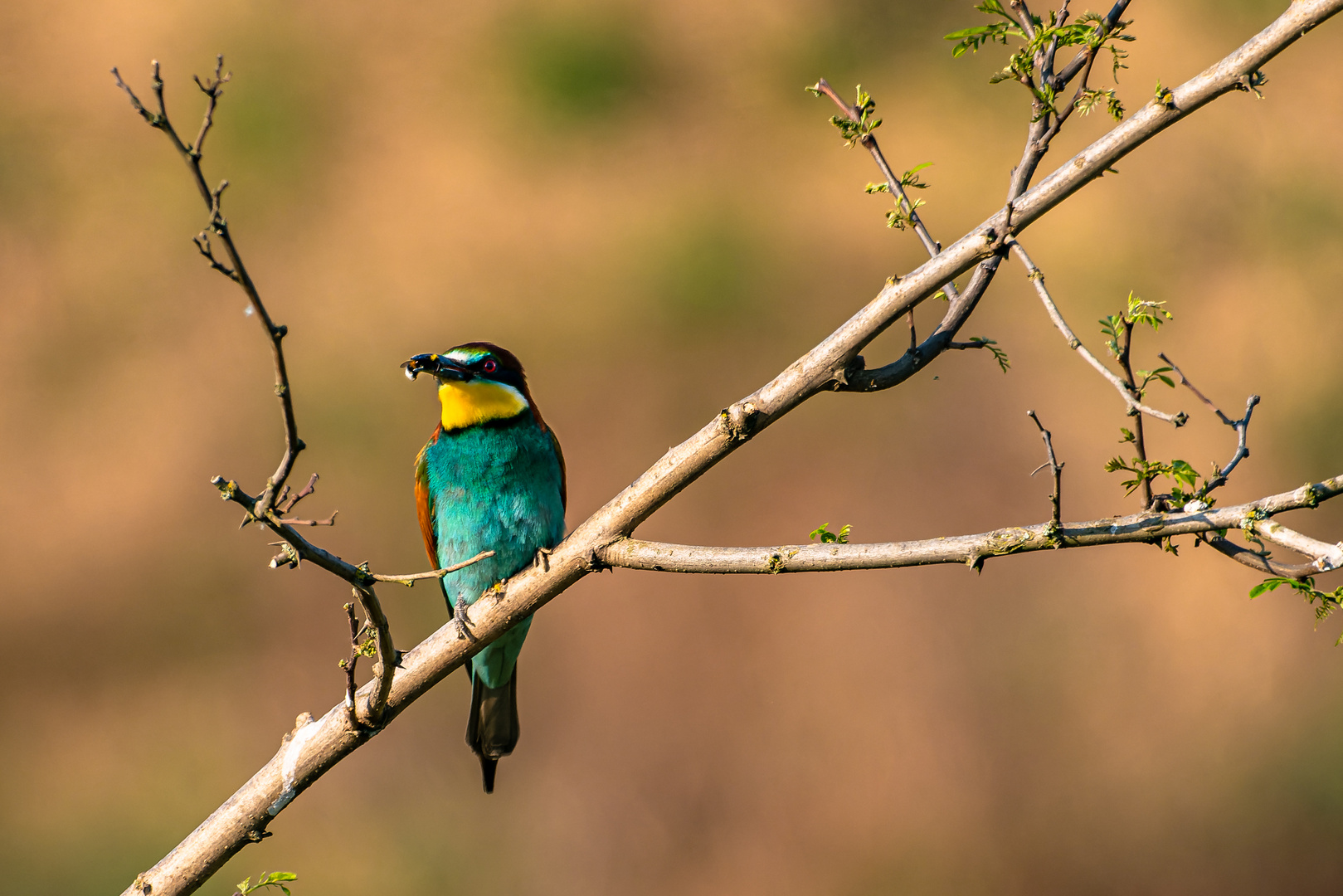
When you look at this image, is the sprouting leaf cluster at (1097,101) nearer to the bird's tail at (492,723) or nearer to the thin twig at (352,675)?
the thin twig at (352,675)

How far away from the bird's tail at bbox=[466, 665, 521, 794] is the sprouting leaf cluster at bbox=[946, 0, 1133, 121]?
2.18 meters

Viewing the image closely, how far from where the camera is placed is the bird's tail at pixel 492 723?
121 inches

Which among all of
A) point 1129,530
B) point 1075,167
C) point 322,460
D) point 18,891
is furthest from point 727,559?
point 18,891

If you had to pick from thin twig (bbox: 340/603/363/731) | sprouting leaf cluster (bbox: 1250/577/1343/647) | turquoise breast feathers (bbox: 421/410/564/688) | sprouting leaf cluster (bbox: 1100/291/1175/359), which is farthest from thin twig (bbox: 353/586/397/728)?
sprouting leaf cluster (bbox: 1250/577/1343/647)

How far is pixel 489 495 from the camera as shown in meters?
2.96

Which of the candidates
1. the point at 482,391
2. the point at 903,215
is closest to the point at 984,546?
the point at 903,215

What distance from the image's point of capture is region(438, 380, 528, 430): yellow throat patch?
3025 millimetres

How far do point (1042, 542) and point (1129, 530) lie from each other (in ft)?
0.44

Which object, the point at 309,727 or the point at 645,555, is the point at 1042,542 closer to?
the point at 645,555

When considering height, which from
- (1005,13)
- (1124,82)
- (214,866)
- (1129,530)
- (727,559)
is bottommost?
(214,866)

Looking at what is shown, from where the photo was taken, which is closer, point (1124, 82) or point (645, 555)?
point (645, 555)

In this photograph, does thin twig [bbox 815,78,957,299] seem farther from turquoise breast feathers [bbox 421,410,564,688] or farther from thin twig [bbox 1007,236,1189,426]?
turquoise breast feathers [bbox 421,410,564,688]

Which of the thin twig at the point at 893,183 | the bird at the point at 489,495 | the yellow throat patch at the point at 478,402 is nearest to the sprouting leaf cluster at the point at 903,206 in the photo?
the thin twig at the point at 893,183

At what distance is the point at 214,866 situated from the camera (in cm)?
193
